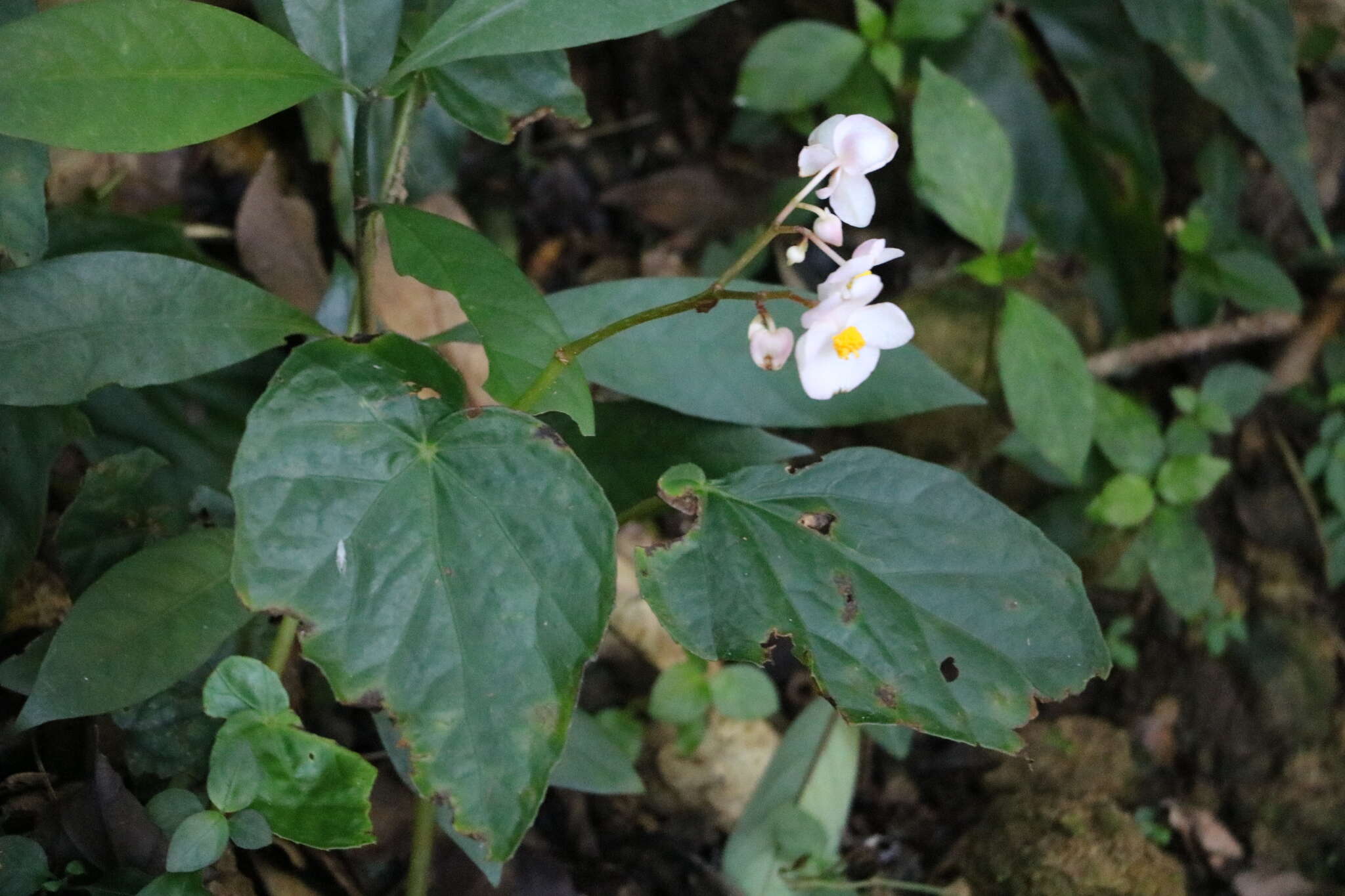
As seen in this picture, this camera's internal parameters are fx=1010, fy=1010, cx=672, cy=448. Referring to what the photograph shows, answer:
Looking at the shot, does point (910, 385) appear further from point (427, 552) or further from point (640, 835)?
point (640, 835)

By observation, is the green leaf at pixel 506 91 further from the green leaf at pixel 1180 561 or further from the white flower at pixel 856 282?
the green leaf at pixel 1180 561

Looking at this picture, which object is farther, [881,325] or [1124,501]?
[1124,501]

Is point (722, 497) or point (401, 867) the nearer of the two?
point (722, 497)

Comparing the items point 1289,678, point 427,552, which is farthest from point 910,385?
point 1289,678

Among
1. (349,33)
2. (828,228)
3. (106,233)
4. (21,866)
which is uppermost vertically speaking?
(349,33)

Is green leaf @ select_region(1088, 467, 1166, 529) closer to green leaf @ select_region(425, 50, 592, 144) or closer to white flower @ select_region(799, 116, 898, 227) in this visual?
white flower @ select_region(799, 116, 898, 227)

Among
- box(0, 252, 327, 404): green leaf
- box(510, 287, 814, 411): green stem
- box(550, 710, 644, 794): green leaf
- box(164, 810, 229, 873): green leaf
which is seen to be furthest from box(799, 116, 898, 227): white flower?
box(164, 810, 229, 873): green leaf

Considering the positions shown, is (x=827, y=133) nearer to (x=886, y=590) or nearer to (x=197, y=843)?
(x=886, y=590)

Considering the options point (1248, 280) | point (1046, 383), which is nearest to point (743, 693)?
point (1046, 383)
